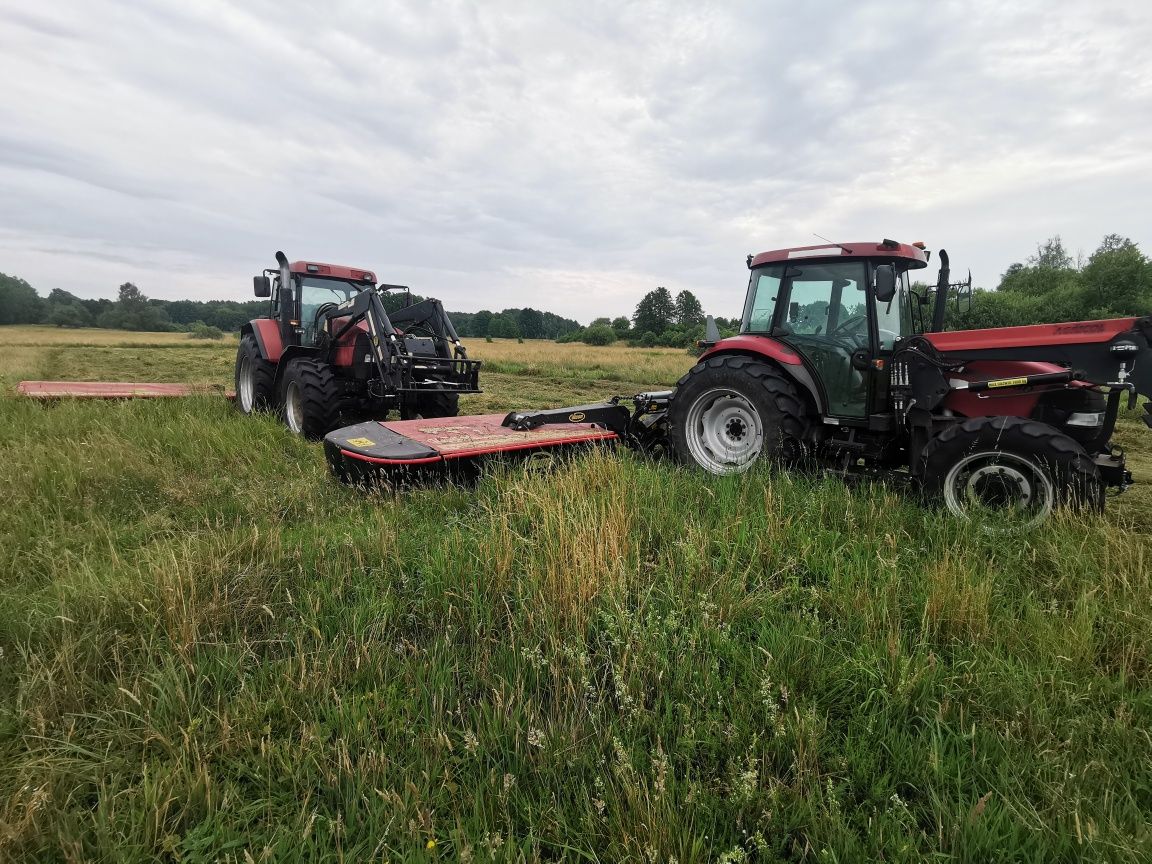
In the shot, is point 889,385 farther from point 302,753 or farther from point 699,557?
point 302,753

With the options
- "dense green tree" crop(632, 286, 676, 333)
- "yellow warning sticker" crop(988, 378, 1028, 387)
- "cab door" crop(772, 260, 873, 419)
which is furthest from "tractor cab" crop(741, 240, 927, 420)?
"dense green tree" crop(632, 286, 676, 333)

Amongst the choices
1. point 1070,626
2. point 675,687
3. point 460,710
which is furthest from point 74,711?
point 1070,626

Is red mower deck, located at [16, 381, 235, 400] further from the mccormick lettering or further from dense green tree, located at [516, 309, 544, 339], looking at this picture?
dense green tree, located at [516, 309, 544, 339]

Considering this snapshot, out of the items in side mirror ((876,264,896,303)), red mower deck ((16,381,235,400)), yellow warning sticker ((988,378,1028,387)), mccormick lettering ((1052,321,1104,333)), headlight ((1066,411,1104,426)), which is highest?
side mirror ((876,264,896,303))

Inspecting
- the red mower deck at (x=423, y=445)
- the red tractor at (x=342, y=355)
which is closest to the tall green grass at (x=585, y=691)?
the red mower deck at (x=423, y=445)

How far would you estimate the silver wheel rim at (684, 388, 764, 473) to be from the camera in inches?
205

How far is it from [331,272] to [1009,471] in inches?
355

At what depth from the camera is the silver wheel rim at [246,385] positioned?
959cm

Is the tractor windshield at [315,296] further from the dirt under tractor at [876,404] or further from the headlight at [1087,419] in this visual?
the headlight at [1087,419]

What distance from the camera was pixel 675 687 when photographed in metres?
2.09

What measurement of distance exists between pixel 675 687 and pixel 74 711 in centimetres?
214

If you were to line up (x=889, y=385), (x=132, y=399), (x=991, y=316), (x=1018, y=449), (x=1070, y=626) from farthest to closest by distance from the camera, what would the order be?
1. (x=991, y=316)
2. (x=132, y=399)
3. (x=889, y=385)
4. (x=1018, y=449)
5. (x=1070, y=626)

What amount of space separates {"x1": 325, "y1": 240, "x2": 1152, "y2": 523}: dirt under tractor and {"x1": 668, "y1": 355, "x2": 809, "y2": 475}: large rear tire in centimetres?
1

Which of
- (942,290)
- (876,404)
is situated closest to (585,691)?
(876,404)
